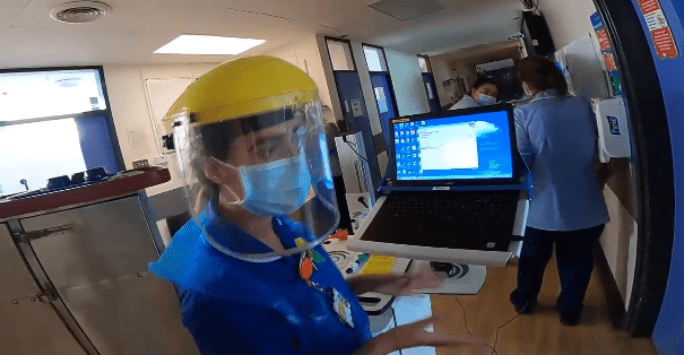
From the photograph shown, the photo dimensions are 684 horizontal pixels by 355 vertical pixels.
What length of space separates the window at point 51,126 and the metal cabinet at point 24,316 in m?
2.82

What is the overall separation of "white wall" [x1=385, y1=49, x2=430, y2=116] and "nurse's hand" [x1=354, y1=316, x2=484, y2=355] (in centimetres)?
651

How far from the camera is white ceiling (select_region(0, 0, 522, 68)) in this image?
2648mm

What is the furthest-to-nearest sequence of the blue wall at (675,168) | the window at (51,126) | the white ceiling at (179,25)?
the window at (51,126) < the white ceiling at (179,25) < the blue wall at (675,168)

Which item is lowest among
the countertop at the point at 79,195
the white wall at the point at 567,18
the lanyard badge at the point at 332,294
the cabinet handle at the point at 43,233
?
the lanyard badge at the point at 332,294

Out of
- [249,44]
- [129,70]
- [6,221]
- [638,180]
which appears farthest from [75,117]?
[638,180]

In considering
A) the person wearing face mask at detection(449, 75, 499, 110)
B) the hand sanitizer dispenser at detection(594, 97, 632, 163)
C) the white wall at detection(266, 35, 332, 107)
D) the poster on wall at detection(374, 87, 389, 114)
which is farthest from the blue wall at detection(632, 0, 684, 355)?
the poster on wall at detection(374, 87, 389, 114)

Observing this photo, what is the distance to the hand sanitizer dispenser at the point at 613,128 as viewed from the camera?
1.49m

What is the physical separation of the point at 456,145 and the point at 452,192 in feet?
0.57

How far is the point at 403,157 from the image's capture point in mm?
1322

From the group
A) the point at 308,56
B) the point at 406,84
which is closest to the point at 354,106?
the point at 308,56

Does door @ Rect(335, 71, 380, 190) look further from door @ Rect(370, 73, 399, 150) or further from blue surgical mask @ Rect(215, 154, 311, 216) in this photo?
blue surgical mask @ Rect(215, 154, 311, 216)

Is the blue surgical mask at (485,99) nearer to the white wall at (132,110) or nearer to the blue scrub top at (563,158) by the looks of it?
the blue scrub top at (563,158)

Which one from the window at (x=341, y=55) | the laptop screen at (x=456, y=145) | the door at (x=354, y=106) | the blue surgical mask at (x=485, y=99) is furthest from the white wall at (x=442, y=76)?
the laptop screen at (x=456, y=145)

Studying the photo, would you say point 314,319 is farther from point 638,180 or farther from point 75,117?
point 75,117
